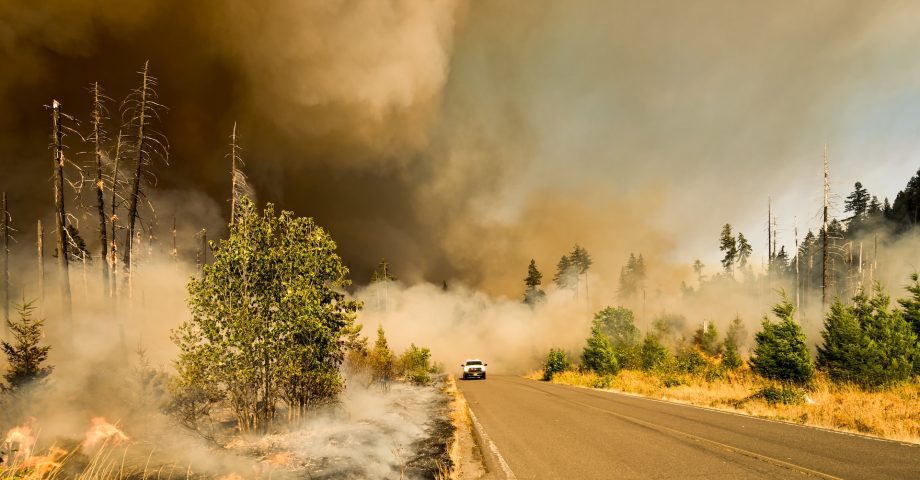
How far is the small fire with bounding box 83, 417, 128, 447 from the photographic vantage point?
11045 millimetres

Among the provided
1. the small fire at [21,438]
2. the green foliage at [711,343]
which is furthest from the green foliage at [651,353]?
the small fire at [21,438]

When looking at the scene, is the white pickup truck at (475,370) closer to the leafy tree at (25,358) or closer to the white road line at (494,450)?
the white road line at (494,450)

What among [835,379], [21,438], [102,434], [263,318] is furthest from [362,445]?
[835,379]

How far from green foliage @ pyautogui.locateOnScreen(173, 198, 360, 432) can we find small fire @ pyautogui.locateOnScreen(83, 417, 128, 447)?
193cm

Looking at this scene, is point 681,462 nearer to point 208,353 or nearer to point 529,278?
point 208,353

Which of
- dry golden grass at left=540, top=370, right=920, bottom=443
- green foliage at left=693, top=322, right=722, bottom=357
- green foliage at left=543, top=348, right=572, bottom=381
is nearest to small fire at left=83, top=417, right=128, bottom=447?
dry golden grass at left=540, top=370, right=920, bottom=443

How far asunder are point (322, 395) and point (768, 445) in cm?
1177

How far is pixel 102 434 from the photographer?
11.7 metres

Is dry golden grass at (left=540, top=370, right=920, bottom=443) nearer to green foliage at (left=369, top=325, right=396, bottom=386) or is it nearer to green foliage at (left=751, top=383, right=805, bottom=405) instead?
green foliage at (left=751, top=383, right=805, bottom=405)

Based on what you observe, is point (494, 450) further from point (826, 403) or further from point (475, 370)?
point (475, 370)

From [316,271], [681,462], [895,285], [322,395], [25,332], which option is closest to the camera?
[681,462]

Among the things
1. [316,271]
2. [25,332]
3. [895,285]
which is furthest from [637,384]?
[895,285]

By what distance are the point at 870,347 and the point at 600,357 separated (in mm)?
18736

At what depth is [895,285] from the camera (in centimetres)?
6281
